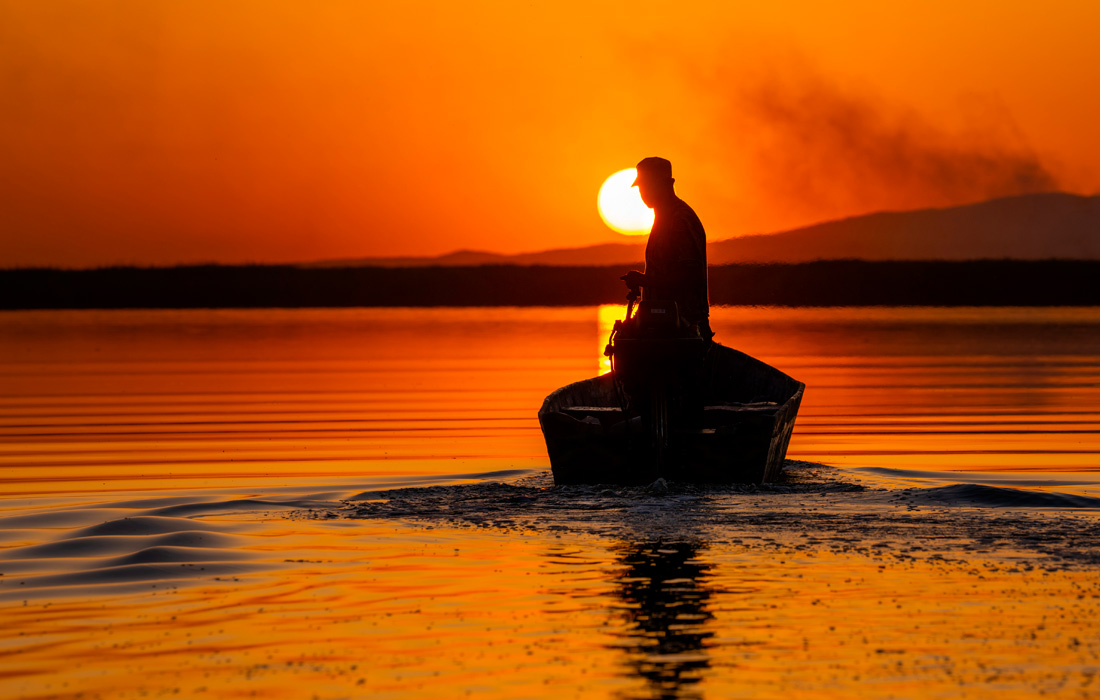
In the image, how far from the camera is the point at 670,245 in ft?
51.5

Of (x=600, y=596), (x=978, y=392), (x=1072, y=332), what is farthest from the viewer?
(x=1072, y=332)

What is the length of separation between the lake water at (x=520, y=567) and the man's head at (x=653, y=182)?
353cm

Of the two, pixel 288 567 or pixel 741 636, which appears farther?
pixel 288 567

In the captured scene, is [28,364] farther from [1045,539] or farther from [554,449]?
[1045,539]

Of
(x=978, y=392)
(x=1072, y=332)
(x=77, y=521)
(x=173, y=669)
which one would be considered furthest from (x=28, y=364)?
(x=1072, y=332)

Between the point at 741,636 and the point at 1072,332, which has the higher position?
the point at 1072,332

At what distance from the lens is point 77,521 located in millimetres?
13398

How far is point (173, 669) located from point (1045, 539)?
735 centimetres

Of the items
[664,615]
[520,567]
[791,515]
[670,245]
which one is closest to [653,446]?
[791,515]

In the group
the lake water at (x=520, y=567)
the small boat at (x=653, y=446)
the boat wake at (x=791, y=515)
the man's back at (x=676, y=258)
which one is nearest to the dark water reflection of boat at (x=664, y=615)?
the lake water at (x=520, y=567)

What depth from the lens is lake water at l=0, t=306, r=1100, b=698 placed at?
788 centimetres

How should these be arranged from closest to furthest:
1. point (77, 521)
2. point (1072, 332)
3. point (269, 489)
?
1. point (77, 521)
2. point (269, 489)
3. point (1072, 332)

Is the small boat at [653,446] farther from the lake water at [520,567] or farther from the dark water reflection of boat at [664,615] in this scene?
the dark water reflection of boat at [664,615]

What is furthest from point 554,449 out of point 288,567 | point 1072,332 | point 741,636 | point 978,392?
point 1072,332
